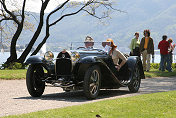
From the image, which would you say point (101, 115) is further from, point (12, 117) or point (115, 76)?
point (115, 76)

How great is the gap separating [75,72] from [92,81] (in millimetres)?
543

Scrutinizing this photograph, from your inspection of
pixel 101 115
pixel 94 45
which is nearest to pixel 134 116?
pixel 101 115

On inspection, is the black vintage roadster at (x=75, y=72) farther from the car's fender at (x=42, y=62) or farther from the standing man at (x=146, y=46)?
the standing man at (x=146, y=46)

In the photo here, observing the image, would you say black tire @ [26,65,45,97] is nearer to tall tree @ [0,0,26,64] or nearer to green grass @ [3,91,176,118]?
green grass @ [3,91,176,118]

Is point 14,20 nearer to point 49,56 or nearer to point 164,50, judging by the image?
point 164,50

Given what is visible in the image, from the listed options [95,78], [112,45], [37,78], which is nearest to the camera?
[95,78]

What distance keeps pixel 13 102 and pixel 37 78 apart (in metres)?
1.50

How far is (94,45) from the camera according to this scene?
10.7 metres

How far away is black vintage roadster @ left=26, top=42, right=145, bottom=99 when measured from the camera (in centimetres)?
913

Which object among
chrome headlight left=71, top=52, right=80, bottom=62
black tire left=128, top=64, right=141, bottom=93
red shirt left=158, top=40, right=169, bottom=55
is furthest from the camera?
red shirt left=158, top=40, right=169, bottom=55

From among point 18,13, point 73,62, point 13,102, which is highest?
point 18,13

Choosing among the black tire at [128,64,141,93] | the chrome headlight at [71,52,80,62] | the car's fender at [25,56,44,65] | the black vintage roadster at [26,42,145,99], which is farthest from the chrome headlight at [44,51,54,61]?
the black tire at [128,64,141,93]

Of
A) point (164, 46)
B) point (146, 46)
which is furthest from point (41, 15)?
point (164, 46)

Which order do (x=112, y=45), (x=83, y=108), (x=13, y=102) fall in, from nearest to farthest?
1. (x=83, y=108)
2. (x=13, y=102)
3. (x=112, y=45)
